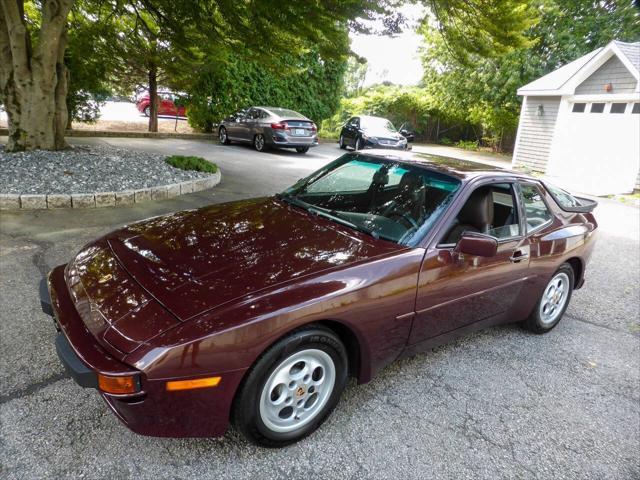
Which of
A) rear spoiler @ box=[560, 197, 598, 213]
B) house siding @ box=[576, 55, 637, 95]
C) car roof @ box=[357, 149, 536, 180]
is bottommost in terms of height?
rear spoiler @ box=[560, 197, 598, 213]

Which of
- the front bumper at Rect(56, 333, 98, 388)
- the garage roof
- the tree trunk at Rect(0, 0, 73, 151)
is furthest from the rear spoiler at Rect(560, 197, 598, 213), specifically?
the garage roof

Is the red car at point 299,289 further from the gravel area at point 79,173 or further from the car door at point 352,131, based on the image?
the car door at point 352,131

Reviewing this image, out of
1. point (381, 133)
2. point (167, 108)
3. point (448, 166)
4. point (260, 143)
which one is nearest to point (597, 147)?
point (381, 133)

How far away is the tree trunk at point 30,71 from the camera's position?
7.57 meters

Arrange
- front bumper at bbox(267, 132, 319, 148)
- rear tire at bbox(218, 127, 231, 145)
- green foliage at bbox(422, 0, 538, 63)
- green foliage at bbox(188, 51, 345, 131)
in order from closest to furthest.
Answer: green foliage at bbox(422, 0, 538, 63) → front bumper at bbox(267, 132, 319, 148) → rear tire at bbox(218, 127, 231, 145) → green foliage at bbox(188, 51, 345, 131)

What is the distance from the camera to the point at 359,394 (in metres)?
2.85

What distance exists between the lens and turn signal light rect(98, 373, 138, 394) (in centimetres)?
186

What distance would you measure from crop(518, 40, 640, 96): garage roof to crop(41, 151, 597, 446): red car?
A: 13.6m

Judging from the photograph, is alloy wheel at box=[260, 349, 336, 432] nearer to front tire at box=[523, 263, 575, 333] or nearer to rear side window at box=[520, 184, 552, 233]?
rear side window at box=[520, 184, 552, 233]

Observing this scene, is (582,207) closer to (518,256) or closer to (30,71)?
(518,256)

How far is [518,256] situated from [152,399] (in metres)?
2.65

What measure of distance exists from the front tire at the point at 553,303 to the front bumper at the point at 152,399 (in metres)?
2.78

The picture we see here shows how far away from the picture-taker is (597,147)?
47.2ft

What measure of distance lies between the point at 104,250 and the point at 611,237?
8116 mm
